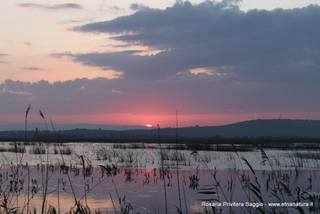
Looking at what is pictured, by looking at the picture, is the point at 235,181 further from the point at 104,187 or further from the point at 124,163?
the point at 124,163

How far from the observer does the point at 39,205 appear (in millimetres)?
12227

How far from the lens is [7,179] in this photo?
16.6 metres

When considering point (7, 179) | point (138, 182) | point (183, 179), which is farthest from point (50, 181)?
point (183, 179)

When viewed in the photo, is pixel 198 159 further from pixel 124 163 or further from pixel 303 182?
pixel 303 182

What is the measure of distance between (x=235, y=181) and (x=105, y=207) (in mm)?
6905

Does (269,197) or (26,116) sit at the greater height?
(26,116)

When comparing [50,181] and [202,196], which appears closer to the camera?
[202,196]

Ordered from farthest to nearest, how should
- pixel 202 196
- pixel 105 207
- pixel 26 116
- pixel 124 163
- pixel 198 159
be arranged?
1. pixel 198 159
2. pixel 124 163
3. pixel 202 196
4. pixel 105 207
5. pixel 26 116

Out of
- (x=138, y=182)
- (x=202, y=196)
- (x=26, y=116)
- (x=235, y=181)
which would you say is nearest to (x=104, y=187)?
(x=138, y=182)

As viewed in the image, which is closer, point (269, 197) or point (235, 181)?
point (269, 197)

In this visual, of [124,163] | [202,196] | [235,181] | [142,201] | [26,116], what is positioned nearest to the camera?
[26,116]

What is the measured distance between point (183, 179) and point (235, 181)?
2.01 metres

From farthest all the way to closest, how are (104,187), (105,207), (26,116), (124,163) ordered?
(124,163) → (104,187) → (105,207) → (26,116)

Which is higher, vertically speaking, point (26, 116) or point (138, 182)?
point (26, 116)
